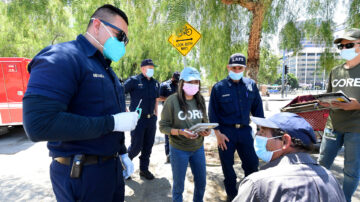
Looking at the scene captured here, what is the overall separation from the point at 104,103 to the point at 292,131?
125 cm

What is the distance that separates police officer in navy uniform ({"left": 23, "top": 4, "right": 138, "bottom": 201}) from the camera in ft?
3.61

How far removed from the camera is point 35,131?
3.57ft

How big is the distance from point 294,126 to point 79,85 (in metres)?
1.40

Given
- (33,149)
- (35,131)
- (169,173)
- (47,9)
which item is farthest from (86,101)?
(33,149)

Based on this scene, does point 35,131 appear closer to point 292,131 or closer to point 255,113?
point 292,131

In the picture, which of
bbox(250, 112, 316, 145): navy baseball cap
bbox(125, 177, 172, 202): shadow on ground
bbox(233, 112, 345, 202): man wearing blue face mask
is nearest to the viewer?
bbox(233, 112, 345, 202): man wearing blue face mask

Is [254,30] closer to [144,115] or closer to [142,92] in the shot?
[142,92]

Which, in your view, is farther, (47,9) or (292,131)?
(47,9)

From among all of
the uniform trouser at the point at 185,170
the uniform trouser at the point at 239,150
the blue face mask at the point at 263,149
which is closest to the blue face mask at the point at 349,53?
the uniform trouser at the point at 239,150

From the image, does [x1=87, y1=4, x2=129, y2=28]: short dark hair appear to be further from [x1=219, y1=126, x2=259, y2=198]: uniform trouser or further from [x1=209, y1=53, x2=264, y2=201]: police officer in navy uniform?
[x1=219, y1=126, x2=259, y2=198]: uniform trouser

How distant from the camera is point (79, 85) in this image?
1303 millimetres

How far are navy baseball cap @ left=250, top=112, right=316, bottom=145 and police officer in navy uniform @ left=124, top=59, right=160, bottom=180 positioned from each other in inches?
109

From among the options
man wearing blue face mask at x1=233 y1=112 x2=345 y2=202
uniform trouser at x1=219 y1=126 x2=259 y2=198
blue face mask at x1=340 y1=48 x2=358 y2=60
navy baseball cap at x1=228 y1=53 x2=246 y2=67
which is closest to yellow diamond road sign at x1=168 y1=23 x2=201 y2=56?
navy baseball cap at x1=228 y1=53 x2=246 y2=67

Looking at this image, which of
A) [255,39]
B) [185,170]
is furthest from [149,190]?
[255,39]
